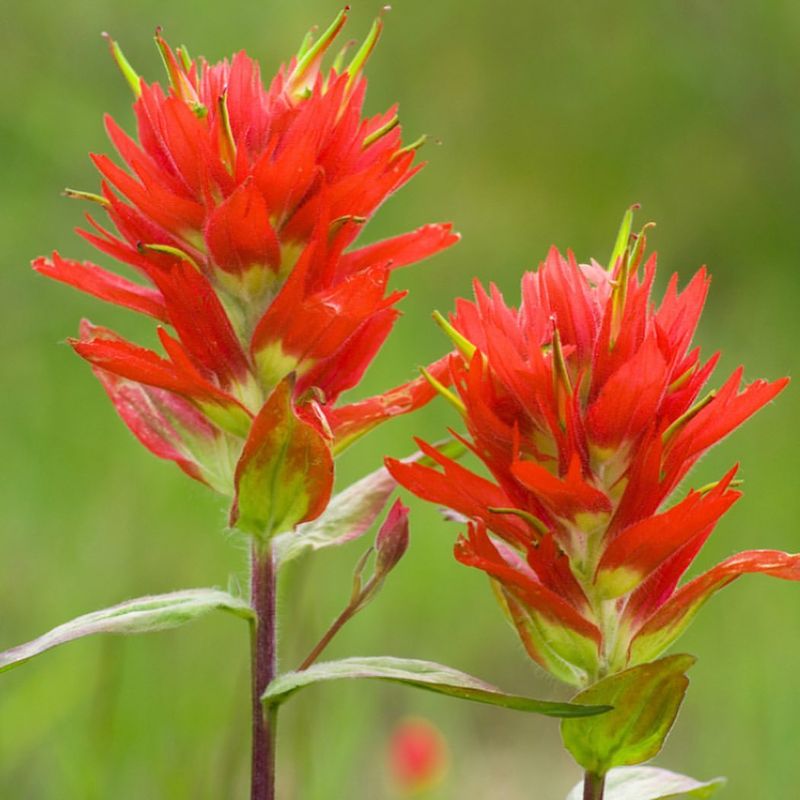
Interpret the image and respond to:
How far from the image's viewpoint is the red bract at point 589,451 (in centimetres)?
84

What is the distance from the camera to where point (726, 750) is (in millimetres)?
2150

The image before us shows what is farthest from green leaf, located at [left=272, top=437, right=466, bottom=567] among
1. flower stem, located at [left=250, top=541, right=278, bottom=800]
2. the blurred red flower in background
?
the blurred red flower in background

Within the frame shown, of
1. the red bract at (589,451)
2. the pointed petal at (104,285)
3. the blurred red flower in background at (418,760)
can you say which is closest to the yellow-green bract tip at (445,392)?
the red bract at (589,451)

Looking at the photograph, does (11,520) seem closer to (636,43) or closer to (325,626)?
(325,626)

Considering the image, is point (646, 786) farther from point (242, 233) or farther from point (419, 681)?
point (242, 233)

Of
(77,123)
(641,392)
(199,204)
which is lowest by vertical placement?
(641,392)

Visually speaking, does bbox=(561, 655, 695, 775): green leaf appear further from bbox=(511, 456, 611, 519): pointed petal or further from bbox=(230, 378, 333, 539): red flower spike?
bbox=(230, 378, 333, 539): red flower spike

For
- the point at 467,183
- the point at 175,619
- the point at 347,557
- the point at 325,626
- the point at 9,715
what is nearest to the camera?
the point at 175,619

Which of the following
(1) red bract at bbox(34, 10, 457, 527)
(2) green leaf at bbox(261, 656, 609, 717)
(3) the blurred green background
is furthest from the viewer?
(3) the blurred green background

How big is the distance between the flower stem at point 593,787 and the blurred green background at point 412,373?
0.37 m

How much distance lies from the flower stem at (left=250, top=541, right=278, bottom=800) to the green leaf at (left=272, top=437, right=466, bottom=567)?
36mm

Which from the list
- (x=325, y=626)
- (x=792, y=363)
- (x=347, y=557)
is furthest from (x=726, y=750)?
(x=792, y=363)

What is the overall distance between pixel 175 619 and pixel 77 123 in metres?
3.09

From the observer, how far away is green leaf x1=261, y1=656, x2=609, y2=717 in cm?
80
